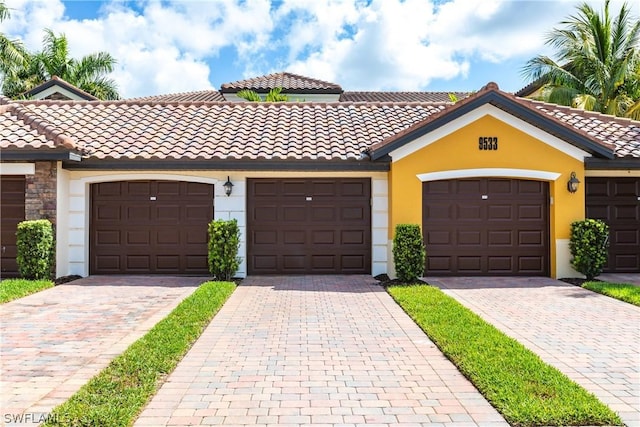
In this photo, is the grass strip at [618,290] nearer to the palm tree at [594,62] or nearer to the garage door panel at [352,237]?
the garage door panel at [352,237]

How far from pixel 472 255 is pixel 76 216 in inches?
393

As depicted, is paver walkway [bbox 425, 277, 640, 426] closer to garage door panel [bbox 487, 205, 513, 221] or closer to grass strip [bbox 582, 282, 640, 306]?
grass strip [bbox 582, 282, 640, 306]

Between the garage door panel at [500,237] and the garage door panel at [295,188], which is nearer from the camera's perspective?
the garage door panel at [500,237]

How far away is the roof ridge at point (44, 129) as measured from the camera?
10727 millimetres

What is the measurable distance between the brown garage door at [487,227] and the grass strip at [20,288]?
8881 mm

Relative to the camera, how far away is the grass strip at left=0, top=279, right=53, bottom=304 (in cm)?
909

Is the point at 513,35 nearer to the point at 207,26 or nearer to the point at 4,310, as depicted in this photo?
the point at 207,26

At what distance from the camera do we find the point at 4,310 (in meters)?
8.23

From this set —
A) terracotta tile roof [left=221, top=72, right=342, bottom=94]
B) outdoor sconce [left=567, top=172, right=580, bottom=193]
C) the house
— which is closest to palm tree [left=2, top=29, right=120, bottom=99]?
terracotta tile roof [left=221, top=72, right=342, bottom=94]

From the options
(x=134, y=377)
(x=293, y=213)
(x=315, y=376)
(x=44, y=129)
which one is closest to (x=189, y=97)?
(x=44, y=129)

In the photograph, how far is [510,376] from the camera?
4973 mm

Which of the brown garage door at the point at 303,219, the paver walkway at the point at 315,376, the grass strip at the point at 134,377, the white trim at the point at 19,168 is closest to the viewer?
the grass strip at the point at 134,377

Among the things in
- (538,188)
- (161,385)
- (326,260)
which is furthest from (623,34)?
(161,385)

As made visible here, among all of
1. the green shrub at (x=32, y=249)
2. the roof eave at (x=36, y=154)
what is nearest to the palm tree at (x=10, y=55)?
the roof eave at (x=36, y=154)
